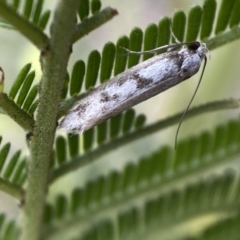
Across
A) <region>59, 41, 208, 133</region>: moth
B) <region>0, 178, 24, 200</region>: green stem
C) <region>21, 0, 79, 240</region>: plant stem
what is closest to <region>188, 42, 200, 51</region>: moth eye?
<region>59, 41, 208, 133</region>: moth

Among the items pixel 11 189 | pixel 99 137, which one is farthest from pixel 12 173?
pixel 99 137

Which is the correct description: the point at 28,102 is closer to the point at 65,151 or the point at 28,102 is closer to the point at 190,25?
the point at 65,151

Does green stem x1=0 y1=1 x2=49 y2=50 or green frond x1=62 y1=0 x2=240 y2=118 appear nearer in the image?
green stem x1=0 y1=1 x2=49 y2=50

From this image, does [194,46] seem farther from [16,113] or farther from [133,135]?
[16,113]

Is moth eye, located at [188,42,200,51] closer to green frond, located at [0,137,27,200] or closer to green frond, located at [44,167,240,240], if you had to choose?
green frond, located at [44,167,240,240]

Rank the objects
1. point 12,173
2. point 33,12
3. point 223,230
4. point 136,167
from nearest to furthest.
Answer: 1. point 33,12
2. point 12,173
3. point 136,167
4. point 223,230

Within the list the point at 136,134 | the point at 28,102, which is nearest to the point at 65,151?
the point at 136,134

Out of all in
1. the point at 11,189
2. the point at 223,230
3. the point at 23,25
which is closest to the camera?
the point at 23,25

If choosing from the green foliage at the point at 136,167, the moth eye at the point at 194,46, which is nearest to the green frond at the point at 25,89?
the green foliage at the point at 136,167
